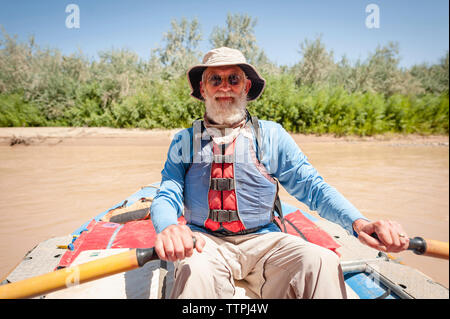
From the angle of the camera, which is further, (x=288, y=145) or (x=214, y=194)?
(x=288, y=145)

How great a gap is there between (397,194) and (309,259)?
16.0 feet

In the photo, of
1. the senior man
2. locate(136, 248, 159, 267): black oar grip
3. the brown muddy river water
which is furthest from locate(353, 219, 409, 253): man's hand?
the brown muddy river water

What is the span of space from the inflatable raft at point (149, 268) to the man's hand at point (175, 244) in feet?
0.51

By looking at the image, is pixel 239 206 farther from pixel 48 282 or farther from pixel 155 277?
pixel 48 282

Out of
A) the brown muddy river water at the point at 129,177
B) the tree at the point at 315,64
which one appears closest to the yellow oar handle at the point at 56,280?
the brown muddy river water at the point at 129,177

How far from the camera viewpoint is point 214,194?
150cm

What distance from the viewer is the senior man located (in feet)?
3.59

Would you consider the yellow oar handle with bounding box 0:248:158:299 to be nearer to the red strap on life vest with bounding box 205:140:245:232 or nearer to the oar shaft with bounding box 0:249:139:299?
the oar shaft with bounding box 0:249:139:299

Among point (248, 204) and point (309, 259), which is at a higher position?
point (248, 204)

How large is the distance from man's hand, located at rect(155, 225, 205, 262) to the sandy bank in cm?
1014

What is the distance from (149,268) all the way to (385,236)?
1.53 meters

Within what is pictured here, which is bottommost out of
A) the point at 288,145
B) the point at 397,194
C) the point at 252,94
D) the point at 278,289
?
the point at 397,194
